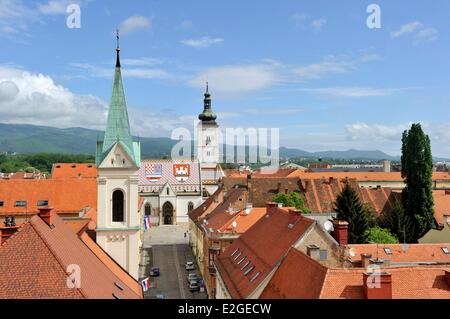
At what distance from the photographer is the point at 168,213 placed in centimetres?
9919

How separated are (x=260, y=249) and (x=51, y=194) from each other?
33263 millimetres

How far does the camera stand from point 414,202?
5672 cm

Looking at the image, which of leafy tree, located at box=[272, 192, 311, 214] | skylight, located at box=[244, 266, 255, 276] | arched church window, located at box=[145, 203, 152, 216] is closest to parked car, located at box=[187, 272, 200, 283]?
leafy tree, located at box=[272, 192, 311, 214]

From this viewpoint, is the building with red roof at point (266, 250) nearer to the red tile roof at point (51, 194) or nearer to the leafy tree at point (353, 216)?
the leafy tree at point (353, 216)

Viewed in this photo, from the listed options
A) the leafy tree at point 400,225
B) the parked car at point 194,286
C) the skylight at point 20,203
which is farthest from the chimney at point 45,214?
the leafy tree at point 400,225

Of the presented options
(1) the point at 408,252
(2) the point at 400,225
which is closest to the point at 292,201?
(2) the point at 400,225

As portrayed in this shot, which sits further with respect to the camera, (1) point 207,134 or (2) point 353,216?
(1) point 207,134

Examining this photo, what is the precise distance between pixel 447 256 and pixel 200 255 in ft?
88.0

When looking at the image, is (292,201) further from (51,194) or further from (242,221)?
(51,194)

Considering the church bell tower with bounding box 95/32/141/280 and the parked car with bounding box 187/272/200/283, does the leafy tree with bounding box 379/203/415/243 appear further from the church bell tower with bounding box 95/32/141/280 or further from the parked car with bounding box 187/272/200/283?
the church bell tower with bounding box 95/32/141/280

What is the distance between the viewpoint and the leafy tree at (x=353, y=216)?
46.5m

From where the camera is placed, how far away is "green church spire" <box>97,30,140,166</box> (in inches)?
1246

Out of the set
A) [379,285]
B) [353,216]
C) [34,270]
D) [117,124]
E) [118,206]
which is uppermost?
[117,124]
